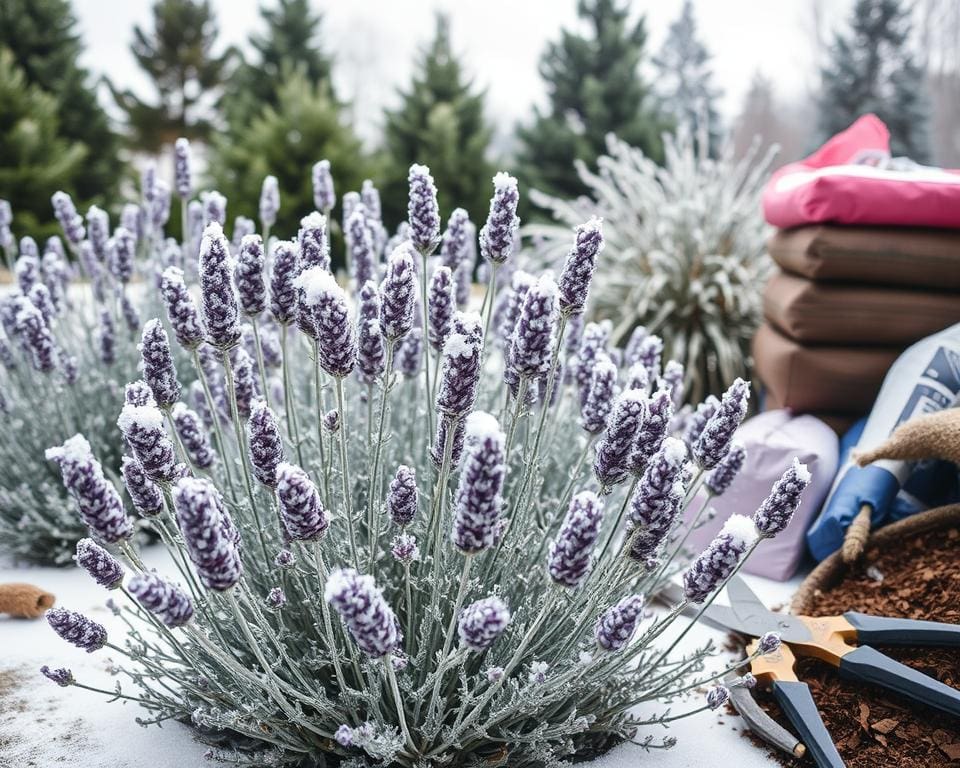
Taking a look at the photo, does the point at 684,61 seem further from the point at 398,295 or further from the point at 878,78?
the point at 398,295

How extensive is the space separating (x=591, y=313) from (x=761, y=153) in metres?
22.9

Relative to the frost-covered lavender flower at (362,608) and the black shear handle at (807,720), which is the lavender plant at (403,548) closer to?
the frost-covered lavender flower at (362,608)

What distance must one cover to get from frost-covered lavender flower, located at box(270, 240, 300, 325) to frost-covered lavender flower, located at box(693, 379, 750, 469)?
0.62 metres

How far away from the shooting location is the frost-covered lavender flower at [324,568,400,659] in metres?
0.78

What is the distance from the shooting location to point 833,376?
8.13 feet

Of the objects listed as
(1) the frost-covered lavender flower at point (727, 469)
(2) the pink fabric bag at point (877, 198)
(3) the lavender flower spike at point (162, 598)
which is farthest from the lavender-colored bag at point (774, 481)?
(3) the lavender flower spike at point (162, 598)

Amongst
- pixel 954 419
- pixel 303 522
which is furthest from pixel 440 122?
pixel 303 522

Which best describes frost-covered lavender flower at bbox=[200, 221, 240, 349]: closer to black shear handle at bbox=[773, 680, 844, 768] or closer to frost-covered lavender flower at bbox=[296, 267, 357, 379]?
frost-covered lavender flower at bbox=[296, 267, 357, 379]

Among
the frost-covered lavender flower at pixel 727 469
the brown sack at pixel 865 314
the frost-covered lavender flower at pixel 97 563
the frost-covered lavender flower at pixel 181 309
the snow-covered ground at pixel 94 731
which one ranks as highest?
the frost-covered lavender flower at pixel 181 309

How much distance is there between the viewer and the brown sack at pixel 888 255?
7.88 feet

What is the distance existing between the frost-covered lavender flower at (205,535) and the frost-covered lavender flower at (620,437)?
49 cm

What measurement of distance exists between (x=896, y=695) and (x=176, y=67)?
19.5 meters

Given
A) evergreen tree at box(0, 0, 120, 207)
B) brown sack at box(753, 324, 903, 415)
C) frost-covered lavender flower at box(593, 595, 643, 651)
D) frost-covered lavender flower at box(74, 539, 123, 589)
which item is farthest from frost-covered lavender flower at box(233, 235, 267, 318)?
evergreen tree at box(0, 0, 120, 207)

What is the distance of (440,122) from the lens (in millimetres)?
10016
